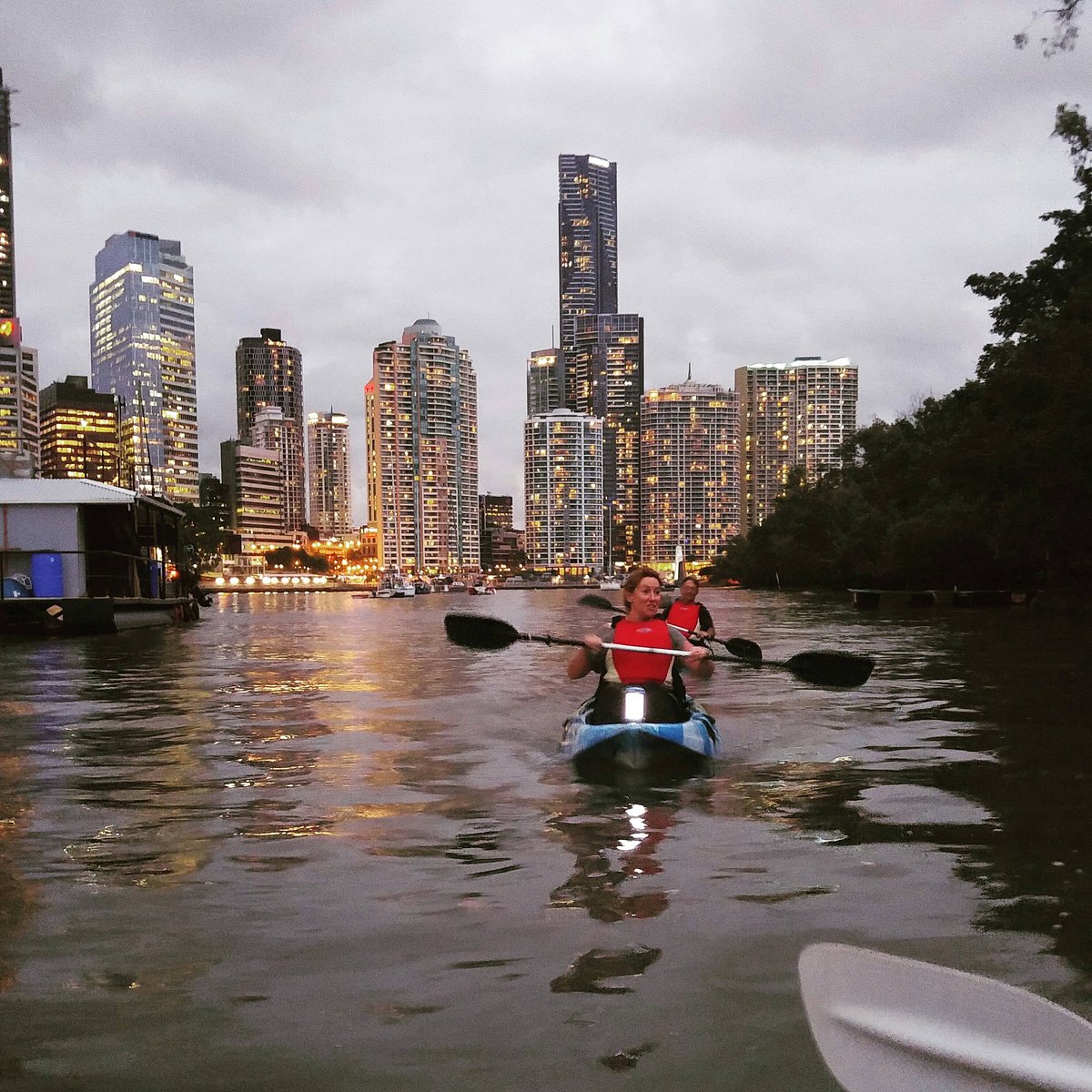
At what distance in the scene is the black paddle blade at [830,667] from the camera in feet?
33.4

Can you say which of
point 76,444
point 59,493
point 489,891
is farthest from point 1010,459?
point 76,444

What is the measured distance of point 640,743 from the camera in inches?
344

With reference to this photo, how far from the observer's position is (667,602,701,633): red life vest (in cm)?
1450

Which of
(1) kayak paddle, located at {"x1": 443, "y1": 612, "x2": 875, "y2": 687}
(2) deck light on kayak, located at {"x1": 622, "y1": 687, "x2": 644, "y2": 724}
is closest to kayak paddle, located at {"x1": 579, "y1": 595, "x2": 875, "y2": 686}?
(1) kayak paddle, located at {"x1": 443, "y1": 612, "x2": 875, "y2": 687}

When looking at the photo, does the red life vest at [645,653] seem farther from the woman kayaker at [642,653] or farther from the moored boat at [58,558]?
the moored boat at [58,558]

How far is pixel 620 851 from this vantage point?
6574 mm

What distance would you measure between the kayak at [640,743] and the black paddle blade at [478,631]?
7.68 feet

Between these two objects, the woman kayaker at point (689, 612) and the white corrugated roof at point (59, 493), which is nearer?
the woman kayaker at point (689, 612)

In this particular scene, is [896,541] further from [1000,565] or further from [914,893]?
[914,893]

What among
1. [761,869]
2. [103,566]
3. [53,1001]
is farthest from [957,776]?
[103,566]

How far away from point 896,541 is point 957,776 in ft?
163

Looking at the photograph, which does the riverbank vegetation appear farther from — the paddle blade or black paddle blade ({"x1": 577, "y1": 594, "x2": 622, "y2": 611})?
the paddle blade

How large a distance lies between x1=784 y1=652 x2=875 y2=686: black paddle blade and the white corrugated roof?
24849mm

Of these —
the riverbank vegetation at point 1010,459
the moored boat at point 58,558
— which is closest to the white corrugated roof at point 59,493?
the moored boat at point 58,558
